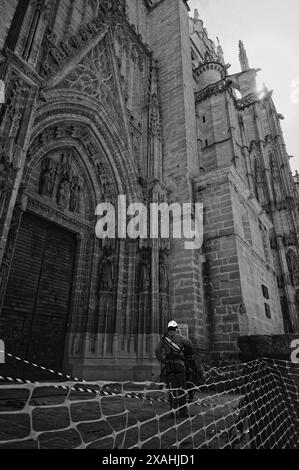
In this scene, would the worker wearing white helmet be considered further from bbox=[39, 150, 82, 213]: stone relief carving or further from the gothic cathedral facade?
bbox=[39, 150, 82, 213]: stone relief carving

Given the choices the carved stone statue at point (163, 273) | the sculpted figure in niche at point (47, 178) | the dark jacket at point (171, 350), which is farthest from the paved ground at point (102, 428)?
the sculpted figure in niche at point (47, 178)

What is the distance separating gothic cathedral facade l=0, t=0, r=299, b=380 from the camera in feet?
21.0

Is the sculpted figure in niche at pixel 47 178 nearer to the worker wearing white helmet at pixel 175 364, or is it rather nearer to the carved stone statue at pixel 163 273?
the carved stone statue at pixel 163 273

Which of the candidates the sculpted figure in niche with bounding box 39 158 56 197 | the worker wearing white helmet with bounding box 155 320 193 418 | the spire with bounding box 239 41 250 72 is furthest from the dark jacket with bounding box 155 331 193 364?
the spire with bounding box 239 41 250 72

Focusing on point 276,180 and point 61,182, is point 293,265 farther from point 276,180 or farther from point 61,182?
point 61,182

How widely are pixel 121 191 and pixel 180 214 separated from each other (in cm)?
220

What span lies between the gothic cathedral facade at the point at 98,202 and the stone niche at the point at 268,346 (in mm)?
4212

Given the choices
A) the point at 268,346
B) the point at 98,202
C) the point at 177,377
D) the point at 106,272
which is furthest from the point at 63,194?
the point at 268,346

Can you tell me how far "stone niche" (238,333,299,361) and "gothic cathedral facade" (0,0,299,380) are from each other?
4.21 metres

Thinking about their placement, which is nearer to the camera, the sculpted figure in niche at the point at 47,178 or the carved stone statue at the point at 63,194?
the sculpted figure in niche at the point at 47,178

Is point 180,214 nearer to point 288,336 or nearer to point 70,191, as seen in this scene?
point 70,191

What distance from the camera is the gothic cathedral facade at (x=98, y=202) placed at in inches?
252

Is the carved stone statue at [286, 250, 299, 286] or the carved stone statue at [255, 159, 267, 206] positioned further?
the carved stone statue at [255, 159, 267, 206]

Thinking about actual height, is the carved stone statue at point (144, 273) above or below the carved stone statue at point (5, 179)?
below
